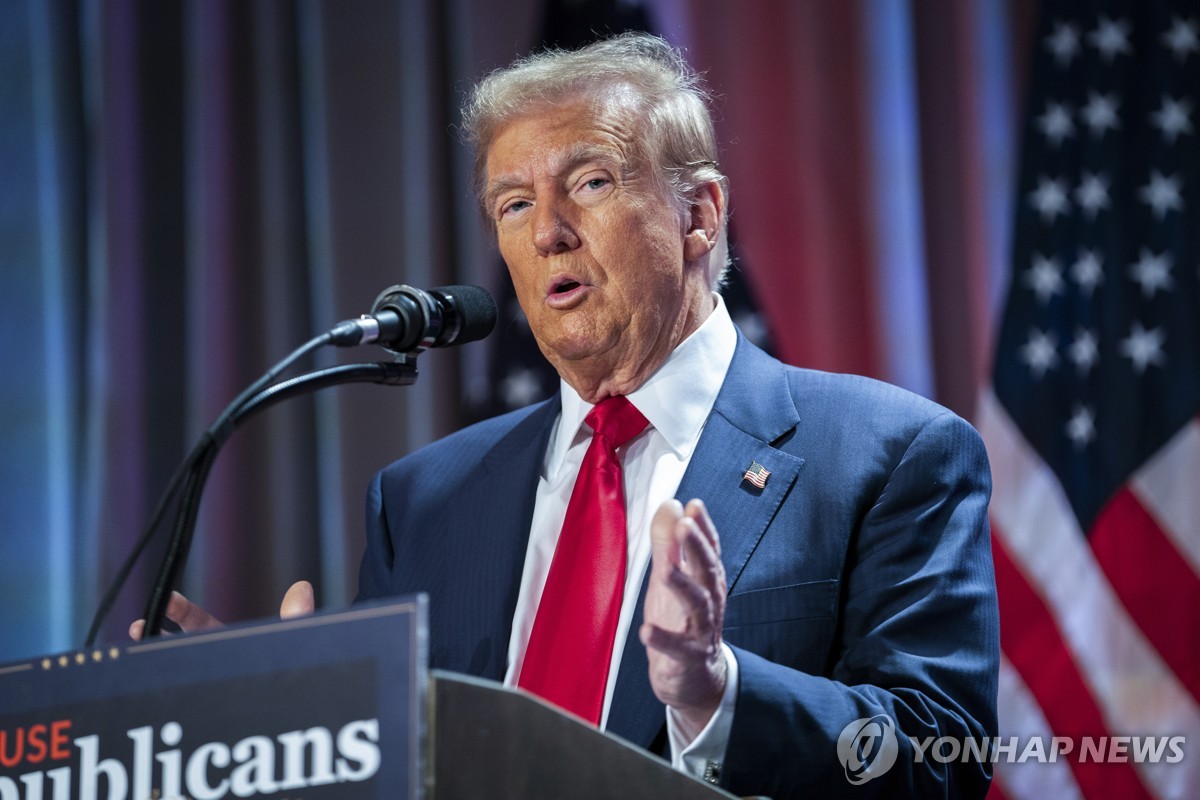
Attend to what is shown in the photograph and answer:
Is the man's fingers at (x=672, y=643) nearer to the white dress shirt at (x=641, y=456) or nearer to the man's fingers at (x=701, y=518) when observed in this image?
the man's fingers at (x=701, y=518)

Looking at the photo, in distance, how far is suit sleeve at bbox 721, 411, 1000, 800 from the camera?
1390 mm

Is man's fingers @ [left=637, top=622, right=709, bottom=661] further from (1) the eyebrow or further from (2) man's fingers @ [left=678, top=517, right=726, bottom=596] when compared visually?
(1) the eyebrow

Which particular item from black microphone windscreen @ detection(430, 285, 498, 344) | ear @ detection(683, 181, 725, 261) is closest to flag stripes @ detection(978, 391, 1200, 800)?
ear @ detection(683, 181, 725, 261)

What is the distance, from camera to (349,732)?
100 cm

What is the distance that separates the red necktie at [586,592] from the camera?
1.75 m

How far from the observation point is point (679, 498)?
1.85 metres

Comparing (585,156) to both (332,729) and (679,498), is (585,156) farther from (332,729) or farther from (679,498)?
(332,729)

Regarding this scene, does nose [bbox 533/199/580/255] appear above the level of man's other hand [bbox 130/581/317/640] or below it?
above

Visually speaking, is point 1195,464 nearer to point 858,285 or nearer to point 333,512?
point 858,285

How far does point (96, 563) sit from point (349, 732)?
2641 mm

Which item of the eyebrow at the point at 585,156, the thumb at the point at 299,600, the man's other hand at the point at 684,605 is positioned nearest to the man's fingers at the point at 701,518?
the man's other hand at the point at 684,605

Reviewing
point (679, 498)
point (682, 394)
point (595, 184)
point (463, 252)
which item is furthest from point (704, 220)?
point (463, 252)

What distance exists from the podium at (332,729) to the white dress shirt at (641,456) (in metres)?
0.72

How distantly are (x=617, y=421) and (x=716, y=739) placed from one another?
760 millimetres
